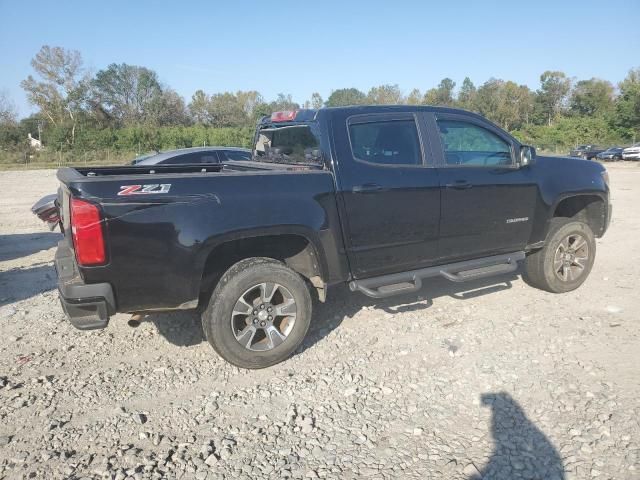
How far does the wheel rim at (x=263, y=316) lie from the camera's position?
3764mm

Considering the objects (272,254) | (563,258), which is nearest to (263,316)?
(272,254)

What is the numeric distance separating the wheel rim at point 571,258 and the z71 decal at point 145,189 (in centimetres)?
418

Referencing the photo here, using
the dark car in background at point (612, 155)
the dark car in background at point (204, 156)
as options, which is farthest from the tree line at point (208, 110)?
the dark car in background at point (204, 156)

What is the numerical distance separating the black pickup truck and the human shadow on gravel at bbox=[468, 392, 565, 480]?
138 centimetres

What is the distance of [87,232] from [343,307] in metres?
2.78

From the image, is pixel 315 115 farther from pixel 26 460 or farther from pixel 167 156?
pixel 167 156

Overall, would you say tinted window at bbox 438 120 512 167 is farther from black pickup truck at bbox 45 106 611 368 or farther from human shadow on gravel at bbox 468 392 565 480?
human shadow on gravel at bbox 468 392 565 480

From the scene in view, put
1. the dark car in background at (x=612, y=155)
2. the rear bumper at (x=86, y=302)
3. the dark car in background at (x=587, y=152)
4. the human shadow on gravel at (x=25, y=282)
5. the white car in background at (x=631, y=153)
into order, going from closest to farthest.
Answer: the rear bumper at (x=86, y=302)
the human shadow on gravel at (x=25, y=282)
the white car in background at (x=631, y=153)
the dark car in background at (x=612, y=155)
the dark car in background at (x=587, y=152)

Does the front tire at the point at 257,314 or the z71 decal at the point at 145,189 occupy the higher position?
the z71 decal at the point at 145,189

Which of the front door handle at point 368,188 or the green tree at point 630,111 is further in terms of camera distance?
the green tree at point 630,111

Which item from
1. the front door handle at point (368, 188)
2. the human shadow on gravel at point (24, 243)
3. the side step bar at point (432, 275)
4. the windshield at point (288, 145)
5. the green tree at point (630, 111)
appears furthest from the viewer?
the green tree at point (630, 111)

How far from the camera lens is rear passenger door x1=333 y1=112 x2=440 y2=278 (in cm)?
407

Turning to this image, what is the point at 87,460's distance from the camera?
2.81m

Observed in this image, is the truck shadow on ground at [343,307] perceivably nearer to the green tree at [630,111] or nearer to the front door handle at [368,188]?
the front door handle at [368,188]
